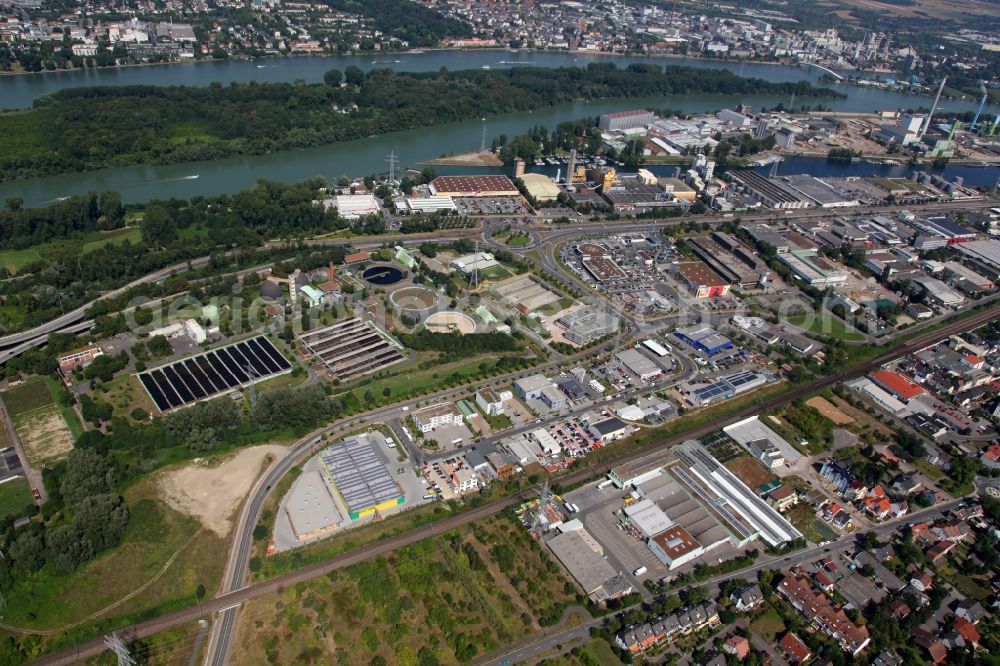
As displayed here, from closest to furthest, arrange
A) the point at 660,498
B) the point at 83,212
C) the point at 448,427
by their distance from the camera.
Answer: the point at 660,498 < the point at 448,427 < the point at 83,212

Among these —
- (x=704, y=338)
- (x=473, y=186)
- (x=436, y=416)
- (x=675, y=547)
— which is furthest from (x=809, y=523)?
(x=473, y=186)

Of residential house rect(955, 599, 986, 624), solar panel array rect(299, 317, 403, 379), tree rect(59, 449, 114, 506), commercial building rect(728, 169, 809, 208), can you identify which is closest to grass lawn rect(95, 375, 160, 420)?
tree rect(59, 449, 114, 506)

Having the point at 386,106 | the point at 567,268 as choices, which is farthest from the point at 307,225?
the point at 386,106

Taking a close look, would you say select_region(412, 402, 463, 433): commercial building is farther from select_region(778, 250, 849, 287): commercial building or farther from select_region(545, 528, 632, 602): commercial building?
select_region(778, 250, 849, 287): commercial building

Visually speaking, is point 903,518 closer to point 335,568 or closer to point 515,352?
point 515,352

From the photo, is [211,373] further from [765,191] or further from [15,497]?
[765,191]

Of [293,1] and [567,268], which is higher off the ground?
[293,1]

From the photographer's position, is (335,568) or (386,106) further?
(386,106)

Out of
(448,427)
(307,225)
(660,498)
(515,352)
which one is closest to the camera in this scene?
(660,498)

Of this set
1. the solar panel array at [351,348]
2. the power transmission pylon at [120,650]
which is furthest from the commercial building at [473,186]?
the power transmission pylon at [120,650]
